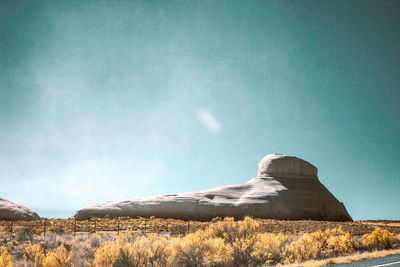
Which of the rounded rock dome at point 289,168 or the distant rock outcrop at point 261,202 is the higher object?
the rounded rock dome at point 289,168

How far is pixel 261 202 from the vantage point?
49750 mm

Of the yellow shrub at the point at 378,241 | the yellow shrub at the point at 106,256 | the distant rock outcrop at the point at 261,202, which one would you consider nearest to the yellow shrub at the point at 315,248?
the yellow shrub at the point at 378,241

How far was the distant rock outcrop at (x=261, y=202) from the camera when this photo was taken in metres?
46.5

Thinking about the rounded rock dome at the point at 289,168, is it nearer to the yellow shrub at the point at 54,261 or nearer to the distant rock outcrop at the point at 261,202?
the distant rock outcrop at the point at 261,202

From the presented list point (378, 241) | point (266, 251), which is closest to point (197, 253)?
point (266, 251)

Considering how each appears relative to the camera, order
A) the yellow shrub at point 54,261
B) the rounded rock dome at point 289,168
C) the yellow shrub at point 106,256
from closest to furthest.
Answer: the yellow shrub at point 54,261 < the yellow shrub at point 106,256 < the rounded rock dome at point 289,168

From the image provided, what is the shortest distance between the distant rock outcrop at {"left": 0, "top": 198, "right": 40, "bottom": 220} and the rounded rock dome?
44.9 metres

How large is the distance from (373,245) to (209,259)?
11.5 meters

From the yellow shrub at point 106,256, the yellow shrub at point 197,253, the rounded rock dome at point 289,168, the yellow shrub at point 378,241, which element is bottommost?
the yellow shrub at point 378,241

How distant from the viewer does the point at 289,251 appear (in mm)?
13102

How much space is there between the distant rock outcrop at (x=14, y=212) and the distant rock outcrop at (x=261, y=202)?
21.6ft

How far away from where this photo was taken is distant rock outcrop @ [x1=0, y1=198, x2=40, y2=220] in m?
40.4

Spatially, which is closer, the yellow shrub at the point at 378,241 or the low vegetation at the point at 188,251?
the low vegetation at the point at 188,251

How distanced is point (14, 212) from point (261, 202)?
1517 inches
